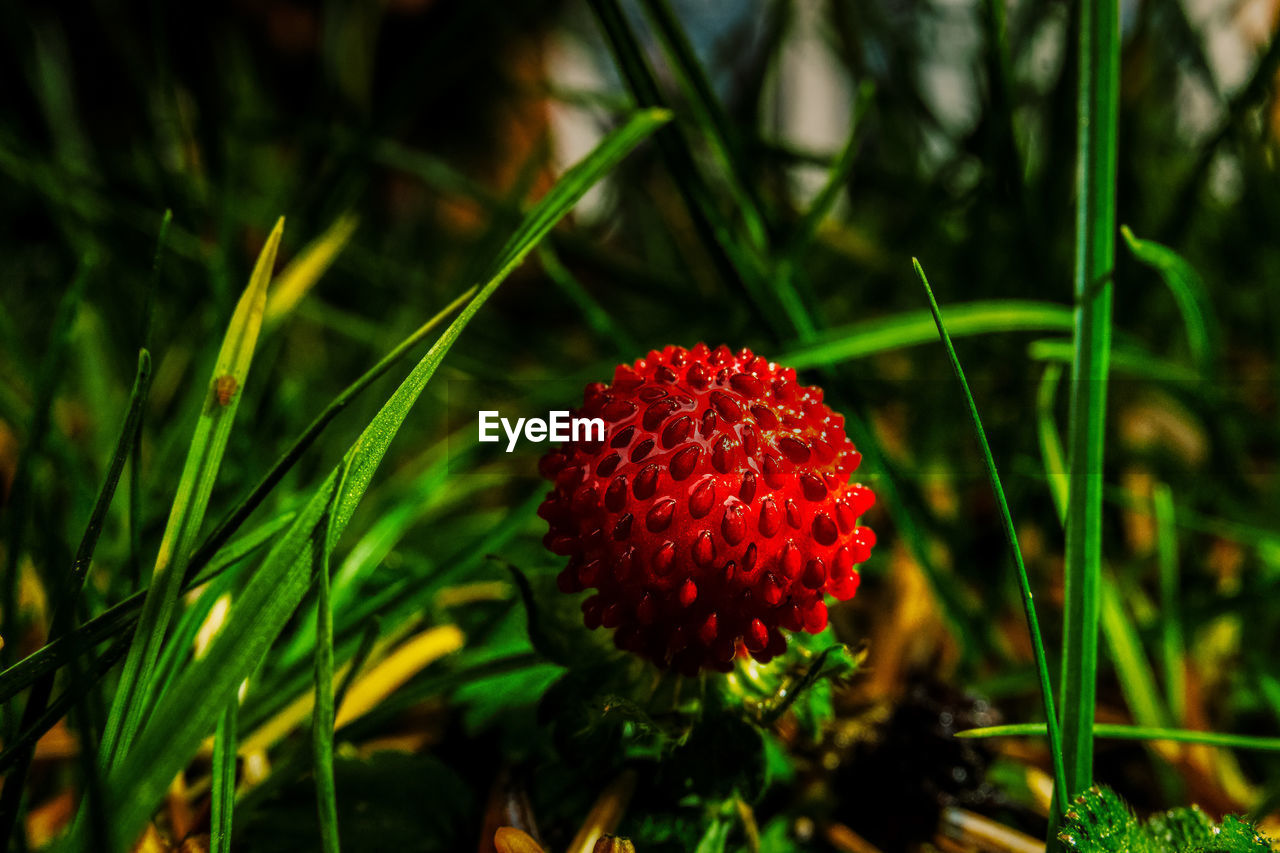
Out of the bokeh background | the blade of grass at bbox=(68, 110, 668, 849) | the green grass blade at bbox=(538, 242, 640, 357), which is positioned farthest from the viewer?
the green grass blade at bbox=(538, 242, 640, 357)

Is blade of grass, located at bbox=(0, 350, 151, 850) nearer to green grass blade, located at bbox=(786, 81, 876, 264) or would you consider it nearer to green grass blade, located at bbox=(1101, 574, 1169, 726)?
green grass blade, located at bbox=(786, 81, 876, 264)

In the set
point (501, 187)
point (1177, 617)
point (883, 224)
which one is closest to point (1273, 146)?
point (1177, 617)

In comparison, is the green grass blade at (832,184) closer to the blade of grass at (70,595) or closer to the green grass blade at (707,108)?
the green grass blade at (707,108)

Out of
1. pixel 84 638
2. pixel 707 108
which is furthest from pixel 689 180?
pixel 84 638

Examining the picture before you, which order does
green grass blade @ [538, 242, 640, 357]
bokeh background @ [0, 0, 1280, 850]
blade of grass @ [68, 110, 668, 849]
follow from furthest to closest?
green grass blade @ [538, 242, 640, 357] < bokeh background @ [0, 0, 1280, 850] < blade of grass @ [68, 110, 668, 849]

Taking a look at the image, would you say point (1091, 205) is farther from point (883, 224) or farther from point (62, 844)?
point (883, 224)

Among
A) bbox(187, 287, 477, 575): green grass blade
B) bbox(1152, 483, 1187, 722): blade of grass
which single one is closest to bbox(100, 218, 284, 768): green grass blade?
bbox(187, 287, 477, 575): green grass blade
